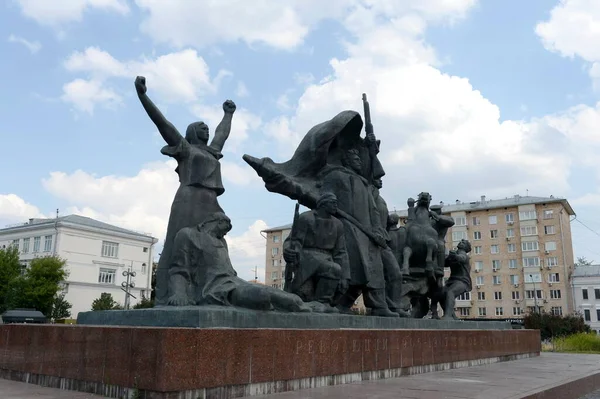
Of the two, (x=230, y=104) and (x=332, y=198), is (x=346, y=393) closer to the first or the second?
(x=332, y=198)

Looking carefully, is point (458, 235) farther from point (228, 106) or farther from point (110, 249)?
point (228, 106)

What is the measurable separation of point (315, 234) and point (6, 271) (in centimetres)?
4292

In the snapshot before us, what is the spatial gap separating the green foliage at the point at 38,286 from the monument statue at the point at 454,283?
3832 centimetres

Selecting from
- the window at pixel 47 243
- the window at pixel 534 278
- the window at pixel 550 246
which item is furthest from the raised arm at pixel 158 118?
the window at pixel 550 246

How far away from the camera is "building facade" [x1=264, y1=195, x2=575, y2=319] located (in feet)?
182

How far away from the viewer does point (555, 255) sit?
56.0m

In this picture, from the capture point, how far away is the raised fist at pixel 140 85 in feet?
25.7

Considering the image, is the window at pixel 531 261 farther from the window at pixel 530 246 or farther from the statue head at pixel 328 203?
the statue head at pixel 328 203

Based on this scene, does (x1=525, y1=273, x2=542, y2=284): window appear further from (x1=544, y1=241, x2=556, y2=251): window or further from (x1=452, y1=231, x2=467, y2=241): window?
(x1=452, y1=231, x2=467, y2=241): window

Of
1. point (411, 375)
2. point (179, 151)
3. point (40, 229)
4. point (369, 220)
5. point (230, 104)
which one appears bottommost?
point (411, 375)

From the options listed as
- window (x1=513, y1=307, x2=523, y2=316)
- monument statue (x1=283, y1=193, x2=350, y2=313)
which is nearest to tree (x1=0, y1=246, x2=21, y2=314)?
monument statue (x1=283, y1=193, x2=350, y2=313)

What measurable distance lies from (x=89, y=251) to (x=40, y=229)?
5320 mm

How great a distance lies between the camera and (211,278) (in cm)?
714

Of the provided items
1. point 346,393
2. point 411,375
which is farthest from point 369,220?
point 346,393
